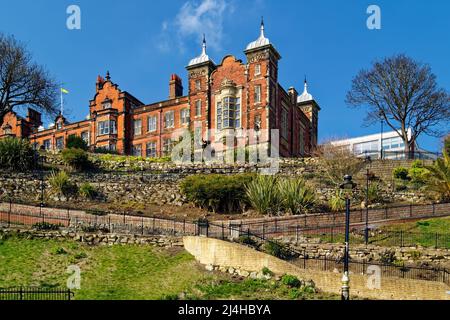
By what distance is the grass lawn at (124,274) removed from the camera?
29.8m

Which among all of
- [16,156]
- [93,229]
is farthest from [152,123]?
[93,229]

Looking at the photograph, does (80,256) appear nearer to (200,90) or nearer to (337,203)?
(337,203)

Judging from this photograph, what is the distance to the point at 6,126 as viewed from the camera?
8381cm

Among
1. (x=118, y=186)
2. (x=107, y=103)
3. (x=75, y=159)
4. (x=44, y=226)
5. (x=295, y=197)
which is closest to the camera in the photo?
(x=44, y=226)

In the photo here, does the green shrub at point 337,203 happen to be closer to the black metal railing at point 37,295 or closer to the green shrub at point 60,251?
the green shrub at point 60,251

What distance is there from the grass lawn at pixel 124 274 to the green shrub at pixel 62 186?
10.6 meters

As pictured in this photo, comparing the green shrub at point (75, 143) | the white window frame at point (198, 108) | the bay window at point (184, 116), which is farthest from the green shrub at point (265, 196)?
the green shrub at point (75, 143)

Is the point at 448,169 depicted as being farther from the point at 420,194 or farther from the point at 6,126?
the point at 6,126

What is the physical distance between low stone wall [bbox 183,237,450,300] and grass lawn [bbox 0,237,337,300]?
0.65 metres

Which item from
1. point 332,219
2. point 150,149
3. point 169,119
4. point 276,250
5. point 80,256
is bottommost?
point 80,256

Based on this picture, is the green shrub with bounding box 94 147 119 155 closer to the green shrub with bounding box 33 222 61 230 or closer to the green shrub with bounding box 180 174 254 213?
the green shrub with bounding box 180 174 254 213

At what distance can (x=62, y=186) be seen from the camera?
48.4 m

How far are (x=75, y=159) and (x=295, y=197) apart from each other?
21595 millimetres

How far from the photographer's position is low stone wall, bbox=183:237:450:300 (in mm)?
28984
